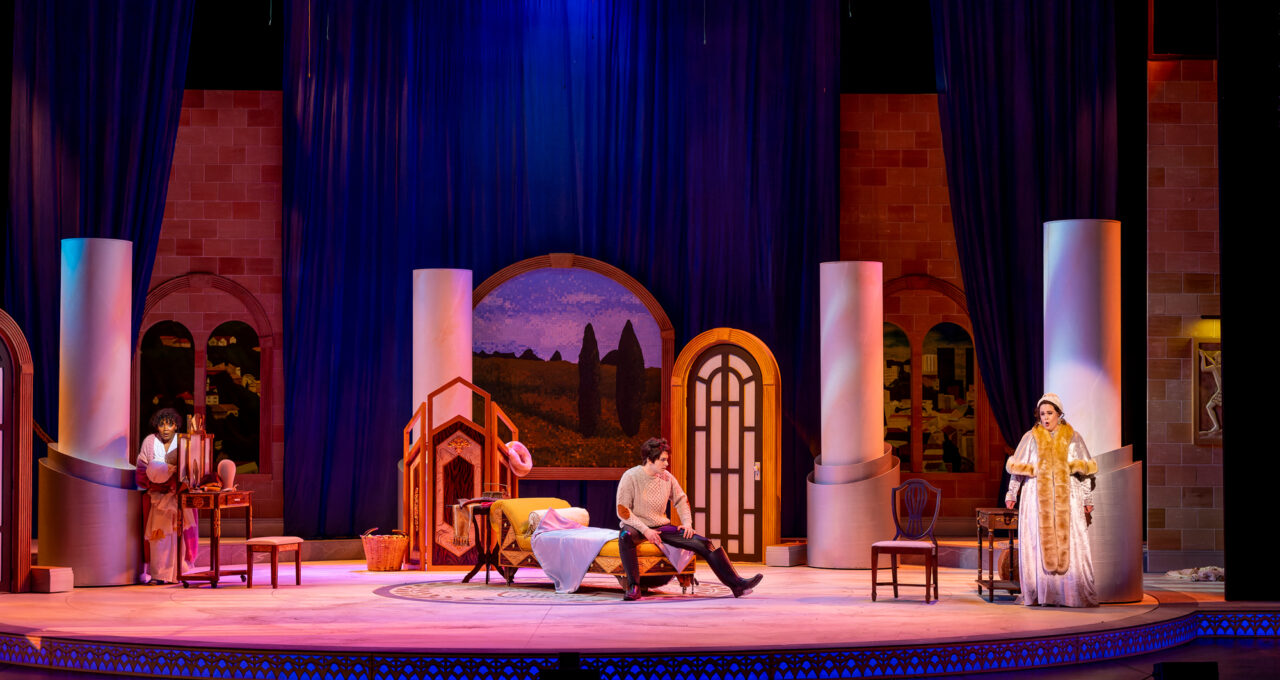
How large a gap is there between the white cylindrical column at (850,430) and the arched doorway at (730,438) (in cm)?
42

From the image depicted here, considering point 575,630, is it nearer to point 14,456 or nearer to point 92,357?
point 14,456

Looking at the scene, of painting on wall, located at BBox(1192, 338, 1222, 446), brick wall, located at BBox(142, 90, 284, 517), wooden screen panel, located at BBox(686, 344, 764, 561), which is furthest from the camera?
brick wall, located at BBox(142, 90, 284, 517)

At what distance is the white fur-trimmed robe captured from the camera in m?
9.09

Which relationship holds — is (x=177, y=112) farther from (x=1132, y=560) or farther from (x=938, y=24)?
(x=1132, y=560)

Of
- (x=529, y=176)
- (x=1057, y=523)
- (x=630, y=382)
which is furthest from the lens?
(x=529, y=176)

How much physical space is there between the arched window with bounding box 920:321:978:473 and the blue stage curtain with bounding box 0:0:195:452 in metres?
6.73

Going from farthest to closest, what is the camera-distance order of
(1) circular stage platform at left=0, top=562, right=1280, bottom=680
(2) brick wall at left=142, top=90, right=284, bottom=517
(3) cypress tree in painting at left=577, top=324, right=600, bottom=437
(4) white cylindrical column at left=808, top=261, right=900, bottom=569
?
(2) brick wall at left=142, top=90, right=284, bottom=517, (3) cypress tree in painting at left=577, top=324, right=600, bottom=437, (4) white cylindrical column at left=808, top=261, right=900, bottom=569, (1) circular stage platform at left=0, top=562, right=1280, bottom=680

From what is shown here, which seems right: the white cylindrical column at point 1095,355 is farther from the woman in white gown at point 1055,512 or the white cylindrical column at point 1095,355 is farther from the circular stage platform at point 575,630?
the circular stage platform at point 575,630

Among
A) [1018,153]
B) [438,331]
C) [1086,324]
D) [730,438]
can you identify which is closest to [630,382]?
[730,438]

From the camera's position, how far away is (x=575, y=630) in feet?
25.6

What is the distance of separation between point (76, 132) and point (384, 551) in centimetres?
422

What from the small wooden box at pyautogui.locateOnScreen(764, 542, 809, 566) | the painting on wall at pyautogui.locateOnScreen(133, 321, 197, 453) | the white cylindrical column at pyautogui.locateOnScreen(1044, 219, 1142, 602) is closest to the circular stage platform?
the white cylindrical column at pyautogui.locateOnScreen(1044, 219, 1142, 602)

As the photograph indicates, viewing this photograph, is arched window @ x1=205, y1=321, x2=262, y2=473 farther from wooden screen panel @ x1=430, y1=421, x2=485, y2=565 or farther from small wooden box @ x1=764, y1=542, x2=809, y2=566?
small wooden box @ x1=764, y1=542, x2=809, y2=566

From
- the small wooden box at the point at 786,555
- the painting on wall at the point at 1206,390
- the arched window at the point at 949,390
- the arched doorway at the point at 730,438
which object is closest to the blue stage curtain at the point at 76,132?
the arched doorway at the point at 730,438
